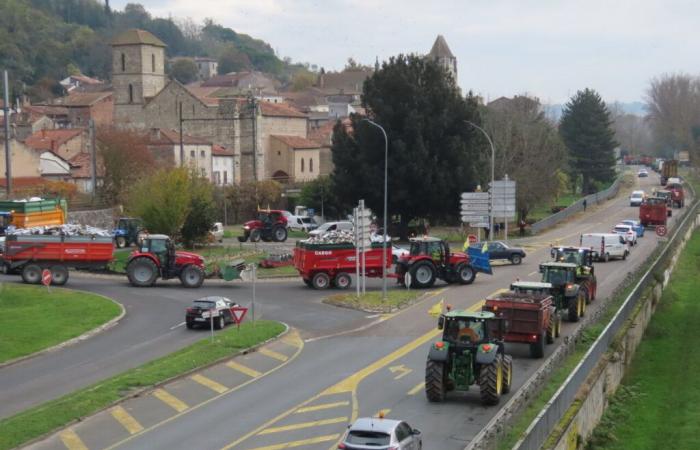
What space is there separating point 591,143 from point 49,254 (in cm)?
8466

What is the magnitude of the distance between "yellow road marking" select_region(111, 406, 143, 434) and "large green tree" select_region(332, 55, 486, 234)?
146 feet

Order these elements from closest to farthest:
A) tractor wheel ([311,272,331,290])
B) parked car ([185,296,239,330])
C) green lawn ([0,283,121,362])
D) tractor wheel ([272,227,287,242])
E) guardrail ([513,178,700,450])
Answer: guardrail ([513,178,700,450]) → green lawn ([0,283,121,362]) → parked car ([185,296,239,330]) → tractor wheel ([311,272,331,290]) → tractor wheel ([272,227,287,242])

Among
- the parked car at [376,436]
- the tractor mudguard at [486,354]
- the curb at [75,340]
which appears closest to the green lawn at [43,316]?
the curb at [75,340]

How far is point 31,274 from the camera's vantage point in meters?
47.1

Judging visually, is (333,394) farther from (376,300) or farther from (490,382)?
(376,300)

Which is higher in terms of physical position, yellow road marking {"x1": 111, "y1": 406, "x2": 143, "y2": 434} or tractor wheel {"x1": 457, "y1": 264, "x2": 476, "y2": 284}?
tractor wheel {"x1": 457, "y1": 264, "x2": 476, "y2": 284}

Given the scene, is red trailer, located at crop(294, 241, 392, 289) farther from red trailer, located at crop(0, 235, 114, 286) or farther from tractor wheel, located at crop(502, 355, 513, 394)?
tractor wheel, located at crop(502, 355, 513, 394)

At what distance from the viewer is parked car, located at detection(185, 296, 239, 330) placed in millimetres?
36594

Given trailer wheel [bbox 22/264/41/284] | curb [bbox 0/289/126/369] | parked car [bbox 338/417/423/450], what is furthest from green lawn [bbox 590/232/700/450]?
trailer wheel [bbox 22/264/41/284]

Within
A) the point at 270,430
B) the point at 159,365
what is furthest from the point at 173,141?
the point at 270,430

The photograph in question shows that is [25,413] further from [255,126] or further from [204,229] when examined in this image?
[255,126]

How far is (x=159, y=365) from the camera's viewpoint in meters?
29.4

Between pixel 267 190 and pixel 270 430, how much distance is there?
6706 cm

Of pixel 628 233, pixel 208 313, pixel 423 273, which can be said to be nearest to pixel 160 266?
pixel 208 313
